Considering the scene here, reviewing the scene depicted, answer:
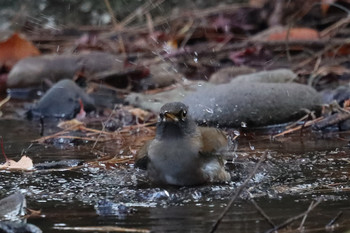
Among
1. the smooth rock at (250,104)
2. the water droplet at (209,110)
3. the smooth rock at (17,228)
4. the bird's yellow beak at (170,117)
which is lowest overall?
the smooth rock at (17,228)

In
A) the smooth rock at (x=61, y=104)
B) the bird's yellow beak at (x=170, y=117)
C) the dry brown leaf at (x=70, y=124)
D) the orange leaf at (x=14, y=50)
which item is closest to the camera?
the bird's yellow beak at (x=170, y=117)

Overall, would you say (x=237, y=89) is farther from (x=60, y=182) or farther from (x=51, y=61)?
(x=51, y=61)

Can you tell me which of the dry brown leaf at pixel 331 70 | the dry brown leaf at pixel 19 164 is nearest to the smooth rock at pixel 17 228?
the dry brown leaf at pixel 19 164

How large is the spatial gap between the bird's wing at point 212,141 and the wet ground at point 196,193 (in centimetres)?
20

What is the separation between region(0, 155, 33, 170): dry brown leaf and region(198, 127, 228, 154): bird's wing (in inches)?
43.7

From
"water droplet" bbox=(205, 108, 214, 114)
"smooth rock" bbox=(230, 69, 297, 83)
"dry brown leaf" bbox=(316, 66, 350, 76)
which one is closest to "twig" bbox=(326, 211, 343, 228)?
"water droplet" bbox=(205, 108, 214, 114)

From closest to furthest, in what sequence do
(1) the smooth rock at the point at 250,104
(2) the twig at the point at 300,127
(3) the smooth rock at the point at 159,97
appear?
1. (2) the twig at the point at 300,127
2. (1) the smooth rock at the point at 250,104
3. (3) the smooth rock at the point at 159,97

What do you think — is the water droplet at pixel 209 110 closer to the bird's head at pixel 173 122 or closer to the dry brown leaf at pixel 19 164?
the dry brown leaf at pixel 19 164

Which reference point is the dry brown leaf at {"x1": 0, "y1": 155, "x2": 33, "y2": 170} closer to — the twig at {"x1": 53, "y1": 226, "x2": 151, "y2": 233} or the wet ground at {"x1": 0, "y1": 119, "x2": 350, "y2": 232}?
the wet ground at {"x1": 0, "y1": 119, "x2": 350, "y2": 232}

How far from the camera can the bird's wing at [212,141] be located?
4.21 meters

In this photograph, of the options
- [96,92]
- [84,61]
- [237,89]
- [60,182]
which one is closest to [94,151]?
[60,182]

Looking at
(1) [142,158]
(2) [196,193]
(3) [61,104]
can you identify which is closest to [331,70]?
(3) [61,104]

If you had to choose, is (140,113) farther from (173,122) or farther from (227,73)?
(173,122)

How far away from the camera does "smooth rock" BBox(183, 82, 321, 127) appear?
613 cm
